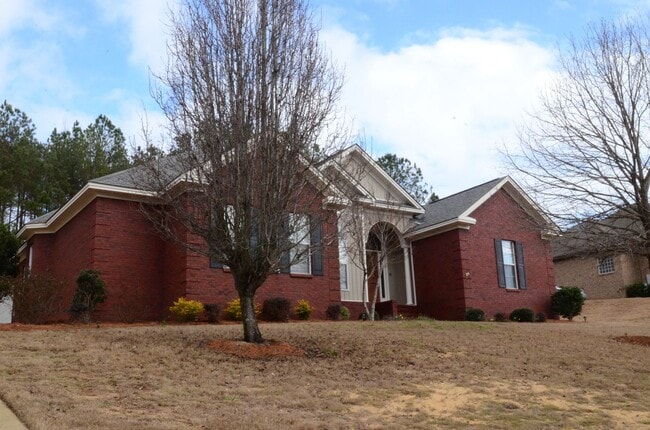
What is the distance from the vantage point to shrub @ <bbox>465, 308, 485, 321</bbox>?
74.3 feet

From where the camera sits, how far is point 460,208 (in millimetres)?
24844

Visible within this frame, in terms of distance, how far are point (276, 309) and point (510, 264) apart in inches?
426

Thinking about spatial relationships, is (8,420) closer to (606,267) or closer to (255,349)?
(255,349)

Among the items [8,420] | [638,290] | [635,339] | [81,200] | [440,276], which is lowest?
[8,420]

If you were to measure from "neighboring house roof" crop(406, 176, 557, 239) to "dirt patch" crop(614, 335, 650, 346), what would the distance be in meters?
6.42

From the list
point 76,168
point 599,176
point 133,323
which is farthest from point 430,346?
point 76,168

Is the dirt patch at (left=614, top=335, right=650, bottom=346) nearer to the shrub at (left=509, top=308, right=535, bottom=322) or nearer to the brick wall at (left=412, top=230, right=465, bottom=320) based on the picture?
the shrub at (left=509, top=308, right=535, bottom=322)

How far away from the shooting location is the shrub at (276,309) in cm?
1897

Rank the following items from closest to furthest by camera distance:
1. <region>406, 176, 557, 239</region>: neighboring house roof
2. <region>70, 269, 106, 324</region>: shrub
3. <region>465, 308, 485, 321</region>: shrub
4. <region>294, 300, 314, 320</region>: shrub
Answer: <region>70, 269, 106, 324</region>: shrub → <region>294, 300, 314, 320</region>: shrub → <region>465, 308, 485, 321</region>: shrub → <region>406, 176, 557, 239</region>: neighboring house roof

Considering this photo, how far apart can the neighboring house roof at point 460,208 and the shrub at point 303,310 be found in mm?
6548

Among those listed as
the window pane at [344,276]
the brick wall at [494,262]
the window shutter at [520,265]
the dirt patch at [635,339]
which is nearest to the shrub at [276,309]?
the window pane at [344,276]

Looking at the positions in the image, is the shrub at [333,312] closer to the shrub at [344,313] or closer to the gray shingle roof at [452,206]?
the shrub at [344,313]

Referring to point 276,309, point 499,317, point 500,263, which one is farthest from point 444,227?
point 276,309

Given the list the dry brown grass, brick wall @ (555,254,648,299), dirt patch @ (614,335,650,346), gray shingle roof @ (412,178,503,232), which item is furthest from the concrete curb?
brick wall @ (555,254,648,299)
